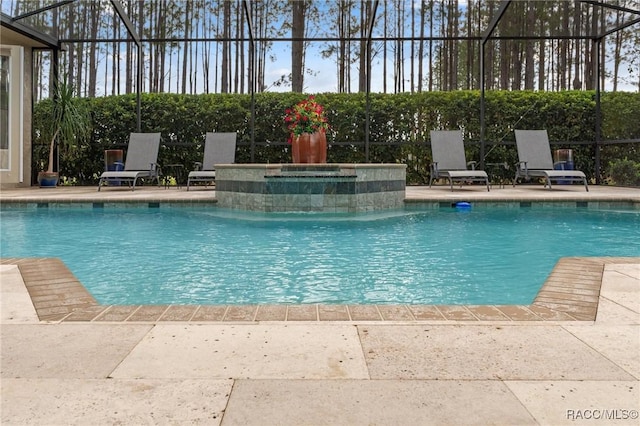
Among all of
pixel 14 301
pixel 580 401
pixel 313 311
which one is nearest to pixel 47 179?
pixel 14 301

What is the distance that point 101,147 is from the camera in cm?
1068

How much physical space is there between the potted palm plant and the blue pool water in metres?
3.34

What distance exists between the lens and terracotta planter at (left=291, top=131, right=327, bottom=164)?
25.7ft

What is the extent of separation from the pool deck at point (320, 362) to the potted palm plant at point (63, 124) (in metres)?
8.41

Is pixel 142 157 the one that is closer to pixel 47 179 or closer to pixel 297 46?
pixel 47 179

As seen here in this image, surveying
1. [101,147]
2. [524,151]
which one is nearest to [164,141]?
[101,147]

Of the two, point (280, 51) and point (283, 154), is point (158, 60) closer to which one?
point (280, 51)

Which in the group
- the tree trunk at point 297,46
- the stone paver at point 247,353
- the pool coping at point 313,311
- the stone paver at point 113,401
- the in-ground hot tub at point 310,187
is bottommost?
the stone paver at point 113,401

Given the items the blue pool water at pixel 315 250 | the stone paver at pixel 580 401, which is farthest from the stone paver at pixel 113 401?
the blue pool water at pixel 315 250

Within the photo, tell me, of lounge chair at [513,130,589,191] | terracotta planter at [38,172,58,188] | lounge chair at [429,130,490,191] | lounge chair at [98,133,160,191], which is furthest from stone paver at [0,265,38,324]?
lounge chair at [513,130,589,191]

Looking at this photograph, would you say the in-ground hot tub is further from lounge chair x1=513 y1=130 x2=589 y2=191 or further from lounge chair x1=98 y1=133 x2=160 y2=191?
lounge chair x1=513 y1=130 x2=589 y2=191

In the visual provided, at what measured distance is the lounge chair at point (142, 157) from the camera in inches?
372

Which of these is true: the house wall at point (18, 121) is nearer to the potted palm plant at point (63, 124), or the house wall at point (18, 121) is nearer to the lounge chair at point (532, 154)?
the potted palm plant at point (63, 124)

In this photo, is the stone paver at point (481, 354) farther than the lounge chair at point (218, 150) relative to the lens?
No
